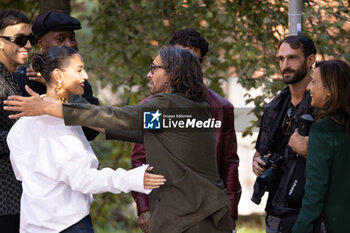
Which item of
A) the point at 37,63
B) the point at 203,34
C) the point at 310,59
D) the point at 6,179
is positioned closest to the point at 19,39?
the point at 37,63

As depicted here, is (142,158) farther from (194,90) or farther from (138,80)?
(138,80)

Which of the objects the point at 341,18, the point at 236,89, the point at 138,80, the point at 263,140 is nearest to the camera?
the point at 263,140

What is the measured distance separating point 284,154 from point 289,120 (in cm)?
22

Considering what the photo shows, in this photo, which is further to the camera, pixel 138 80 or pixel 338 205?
pixel 138 80

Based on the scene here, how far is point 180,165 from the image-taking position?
3344mm

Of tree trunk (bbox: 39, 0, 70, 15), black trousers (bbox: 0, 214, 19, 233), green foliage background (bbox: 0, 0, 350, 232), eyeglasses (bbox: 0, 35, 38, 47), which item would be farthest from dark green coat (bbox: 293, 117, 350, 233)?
tree trunk (bbox: 39, 0, 70, 15)

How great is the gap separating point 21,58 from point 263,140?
1663mm

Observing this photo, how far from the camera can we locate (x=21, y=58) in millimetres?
4234

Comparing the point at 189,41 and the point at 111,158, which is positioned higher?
the point at 189,41

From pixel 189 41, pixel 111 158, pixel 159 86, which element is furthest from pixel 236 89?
pixel 159 86

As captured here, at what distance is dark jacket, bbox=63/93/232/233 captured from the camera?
10.9ft

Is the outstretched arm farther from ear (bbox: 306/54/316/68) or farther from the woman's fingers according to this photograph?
ear (bbox: 306/54/316/68)

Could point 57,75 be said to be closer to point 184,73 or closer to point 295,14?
point 184,73

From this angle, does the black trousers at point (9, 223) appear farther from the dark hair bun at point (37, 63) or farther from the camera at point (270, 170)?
the camera at point (270, 170)
